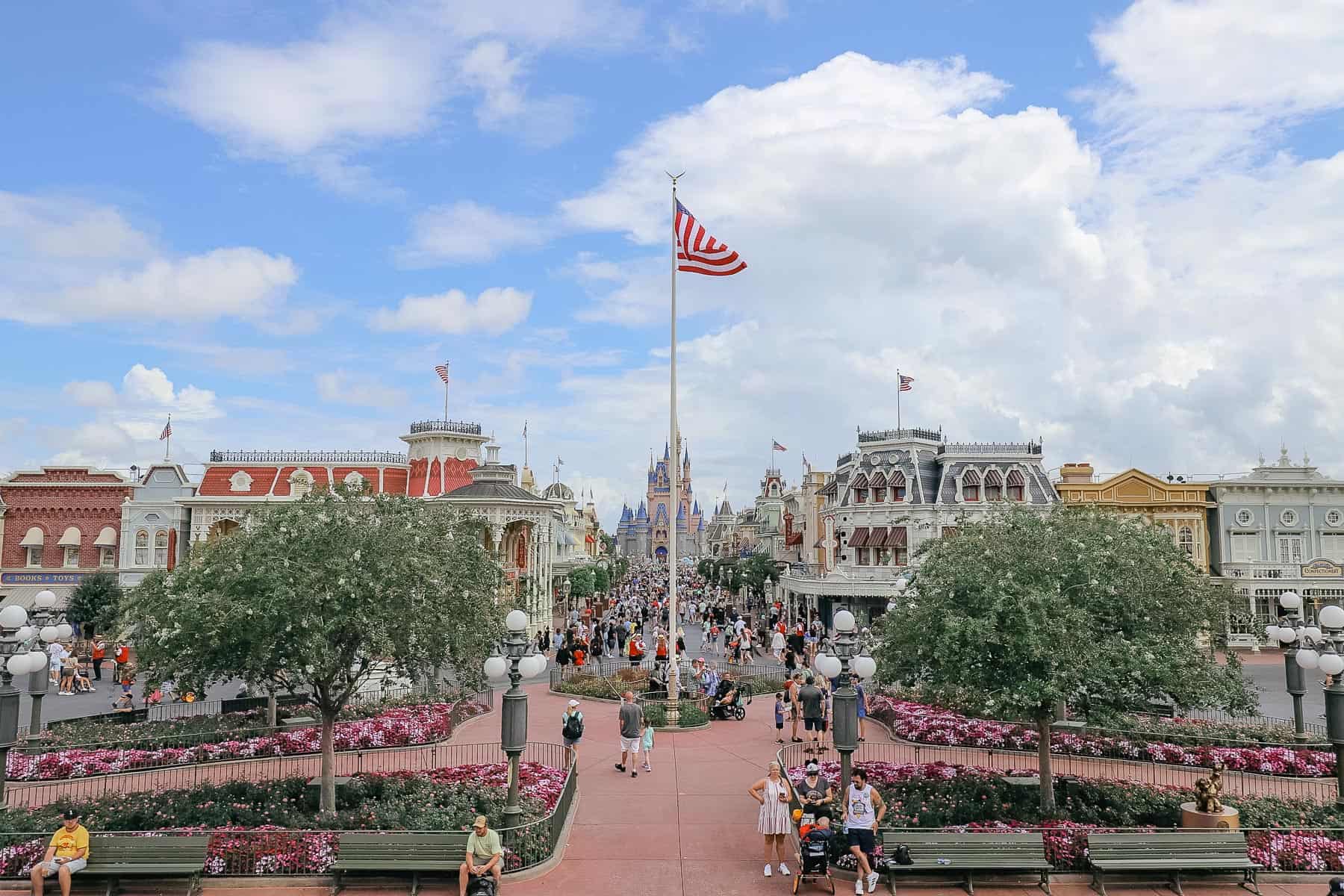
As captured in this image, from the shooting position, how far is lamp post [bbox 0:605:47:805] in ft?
43.2

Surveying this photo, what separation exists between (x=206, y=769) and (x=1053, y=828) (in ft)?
48.1

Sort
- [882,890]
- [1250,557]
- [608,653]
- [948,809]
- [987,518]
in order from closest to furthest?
[882,890] < [948,809] < [987,518] < [608,653] < [1250,557]

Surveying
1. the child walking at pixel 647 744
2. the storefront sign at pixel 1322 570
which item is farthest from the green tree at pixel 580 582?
the child walking at pixel 647 744

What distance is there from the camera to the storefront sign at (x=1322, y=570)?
43.0m

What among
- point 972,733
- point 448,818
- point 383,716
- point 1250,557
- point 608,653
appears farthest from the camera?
point 1250,557

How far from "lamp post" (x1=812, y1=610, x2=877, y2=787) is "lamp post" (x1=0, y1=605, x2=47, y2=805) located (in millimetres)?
11810

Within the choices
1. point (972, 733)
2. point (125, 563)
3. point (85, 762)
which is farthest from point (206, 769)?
point (125, 563)

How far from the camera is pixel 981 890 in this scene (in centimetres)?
1114

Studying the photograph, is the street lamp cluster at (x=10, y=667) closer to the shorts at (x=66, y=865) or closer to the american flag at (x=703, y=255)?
the shorts at (x=66, y=865)

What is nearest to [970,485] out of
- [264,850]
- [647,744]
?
[647,744]

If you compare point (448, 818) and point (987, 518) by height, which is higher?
point (987, 518)

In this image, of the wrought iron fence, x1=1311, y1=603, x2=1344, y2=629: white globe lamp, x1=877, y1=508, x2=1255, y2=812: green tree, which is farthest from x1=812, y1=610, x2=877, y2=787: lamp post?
x1=1311, y1=603, x2=1344, y2=629: white globe lamp

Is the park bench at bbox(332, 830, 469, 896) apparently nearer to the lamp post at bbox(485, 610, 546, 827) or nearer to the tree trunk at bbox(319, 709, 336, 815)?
the lamp post at bbox(485, 610, 546, 827)

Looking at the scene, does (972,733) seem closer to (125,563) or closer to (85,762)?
(85,762)
